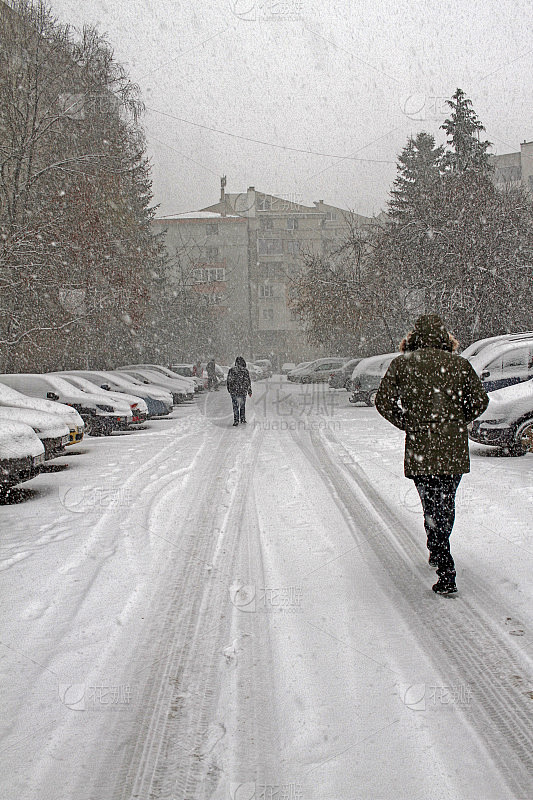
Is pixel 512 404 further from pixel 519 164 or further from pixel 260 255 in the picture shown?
pixel 519 164

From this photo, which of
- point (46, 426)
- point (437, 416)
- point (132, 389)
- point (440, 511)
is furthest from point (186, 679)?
point (132, 389)

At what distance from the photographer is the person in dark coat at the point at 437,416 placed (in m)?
4.70

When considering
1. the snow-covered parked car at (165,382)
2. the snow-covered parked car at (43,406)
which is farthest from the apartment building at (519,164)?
the snow-covered parked car at (43,406)

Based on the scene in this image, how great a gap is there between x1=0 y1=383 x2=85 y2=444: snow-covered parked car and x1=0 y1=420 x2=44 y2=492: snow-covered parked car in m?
1.80

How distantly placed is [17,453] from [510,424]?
7102 millimetres

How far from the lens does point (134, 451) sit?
1214 cm

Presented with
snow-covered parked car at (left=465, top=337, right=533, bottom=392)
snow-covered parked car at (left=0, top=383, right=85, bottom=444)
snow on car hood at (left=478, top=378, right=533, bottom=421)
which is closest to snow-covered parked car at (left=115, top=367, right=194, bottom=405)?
snow-covered parked car at (left=0, top=383, right=85, bottom=444)

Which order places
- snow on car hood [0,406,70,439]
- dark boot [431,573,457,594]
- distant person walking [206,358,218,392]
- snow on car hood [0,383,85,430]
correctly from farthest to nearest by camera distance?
distant person walking [206,358,218,392], snow on car hood [0,383,85,430], snow on car hood [0,406,70,439], dark boot [431,573,457,594]

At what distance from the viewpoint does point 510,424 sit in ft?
34.1

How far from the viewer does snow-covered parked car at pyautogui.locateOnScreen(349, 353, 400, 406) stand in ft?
68.2

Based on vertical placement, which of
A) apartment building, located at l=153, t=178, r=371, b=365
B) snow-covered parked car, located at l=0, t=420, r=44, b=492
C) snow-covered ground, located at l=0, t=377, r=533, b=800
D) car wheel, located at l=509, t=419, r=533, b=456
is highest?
apartment building, located at l=153, t=178, r=371, b=365

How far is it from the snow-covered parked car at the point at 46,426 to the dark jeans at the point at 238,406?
6198mm

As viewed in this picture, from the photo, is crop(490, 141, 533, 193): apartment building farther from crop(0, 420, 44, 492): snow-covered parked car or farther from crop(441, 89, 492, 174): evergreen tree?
crop(0, 420, 44, 492): snow-covered parked car

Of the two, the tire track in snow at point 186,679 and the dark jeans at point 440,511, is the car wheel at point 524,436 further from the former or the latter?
the dark jeans at point 440,511
